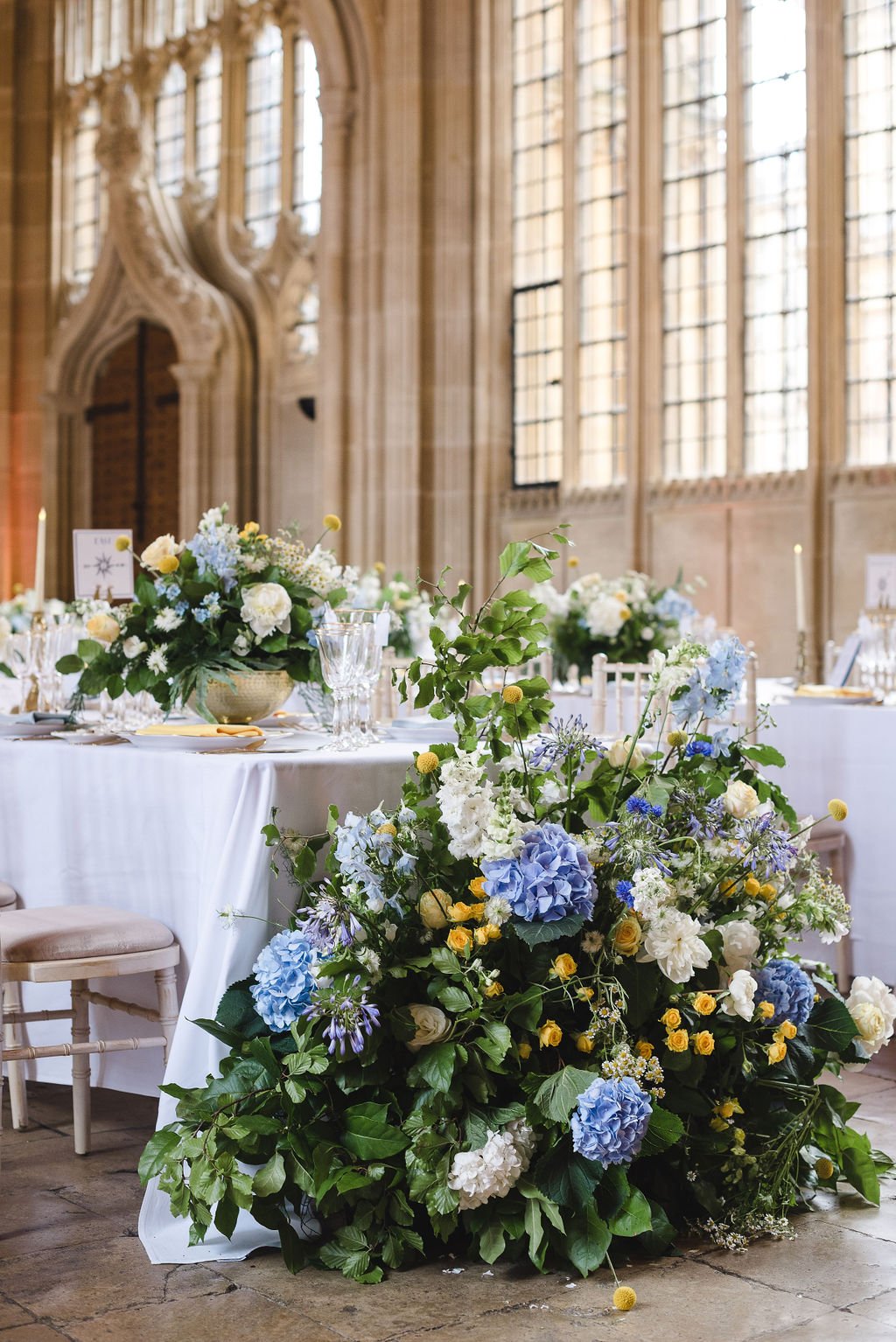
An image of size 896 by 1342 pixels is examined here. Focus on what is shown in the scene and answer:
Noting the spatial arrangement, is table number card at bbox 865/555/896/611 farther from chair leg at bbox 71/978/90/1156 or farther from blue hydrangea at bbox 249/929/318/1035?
blue hydrangea at bbox 249/929/318/1035

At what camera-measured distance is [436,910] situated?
309cm

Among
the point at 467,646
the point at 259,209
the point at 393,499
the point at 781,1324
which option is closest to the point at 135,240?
the point at 259,209

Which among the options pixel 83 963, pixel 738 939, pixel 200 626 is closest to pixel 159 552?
pixel 200 626

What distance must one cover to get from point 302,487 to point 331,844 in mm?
11168

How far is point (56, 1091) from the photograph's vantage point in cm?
445

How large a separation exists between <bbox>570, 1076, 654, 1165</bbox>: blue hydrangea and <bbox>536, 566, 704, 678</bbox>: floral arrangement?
383 cm

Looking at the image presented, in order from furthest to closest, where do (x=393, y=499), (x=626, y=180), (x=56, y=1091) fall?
(x=393, y=499), (x=626, y=180), (x=56, y=1091)

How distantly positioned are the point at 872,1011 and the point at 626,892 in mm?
696

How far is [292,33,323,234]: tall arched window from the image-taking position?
550 inches

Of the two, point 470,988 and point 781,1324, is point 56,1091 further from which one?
point 781,1324

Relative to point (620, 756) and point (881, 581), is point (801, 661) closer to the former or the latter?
point (881, 581)

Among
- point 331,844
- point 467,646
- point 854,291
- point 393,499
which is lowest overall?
point 331,844

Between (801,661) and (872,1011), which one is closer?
(872,1011)

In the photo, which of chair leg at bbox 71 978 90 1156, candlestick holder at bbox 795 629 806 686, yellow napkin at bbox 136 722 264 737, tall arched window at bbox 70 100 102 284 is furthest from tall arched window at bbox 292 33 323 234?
chair leg at bbox 71 978 90 1156
